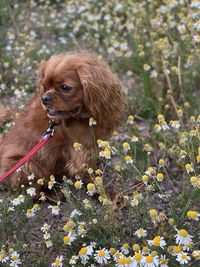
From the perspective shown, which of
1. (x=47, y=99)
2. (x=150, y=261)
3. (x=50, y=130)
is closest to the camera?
(x=150, y=261)

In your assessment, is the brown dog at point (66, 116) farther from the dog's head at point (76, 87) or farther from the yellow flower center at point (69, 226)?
the yellow flower center at point (69, 226)

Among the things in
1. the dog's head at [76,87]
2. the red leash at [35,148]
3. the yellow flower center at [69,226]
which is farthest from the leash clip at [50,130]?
Result: the yellow flower center at [69,226]

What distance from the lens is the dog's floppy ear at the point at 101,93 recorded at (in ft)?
12.9

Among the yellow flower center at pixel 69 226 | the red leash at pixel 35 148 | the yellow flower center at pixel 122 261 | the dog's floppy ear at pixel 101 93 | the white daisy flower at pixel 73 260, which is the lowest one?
the white daisy flower at pixel 73 260

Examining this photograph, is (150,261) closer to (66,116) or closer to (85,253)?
(85,253)

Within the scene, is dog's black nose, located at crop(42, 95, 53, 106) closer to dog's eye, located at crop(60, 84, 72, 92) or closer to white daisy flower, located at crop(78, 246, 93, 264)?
dog's eye, located at crop(60, 84, 72, 92)

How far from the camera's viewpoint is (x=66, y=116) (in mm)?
4012

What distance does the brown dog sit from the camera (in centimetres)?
393

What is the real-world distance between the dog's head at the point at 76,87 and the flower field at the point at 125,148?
6.1 inches

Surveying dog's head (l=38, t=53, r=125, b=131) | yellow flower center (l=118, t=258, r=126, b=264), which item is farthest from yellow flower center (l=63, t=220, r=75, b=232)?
dog's head (l=38, t=53, r=125, b=131)

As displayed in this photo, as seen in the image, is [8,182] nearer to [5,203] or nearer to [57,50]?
[5,203]

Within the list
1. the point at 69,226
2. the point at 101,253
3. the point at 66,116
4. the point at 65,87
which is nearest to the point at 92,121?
the point at 66,116

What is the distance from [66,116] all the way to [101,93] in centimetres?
33

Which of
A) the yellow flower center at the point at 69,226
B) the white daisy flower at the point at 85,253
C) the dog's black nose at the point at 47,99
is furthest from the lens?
the dog's black nose at the point at 47,99
